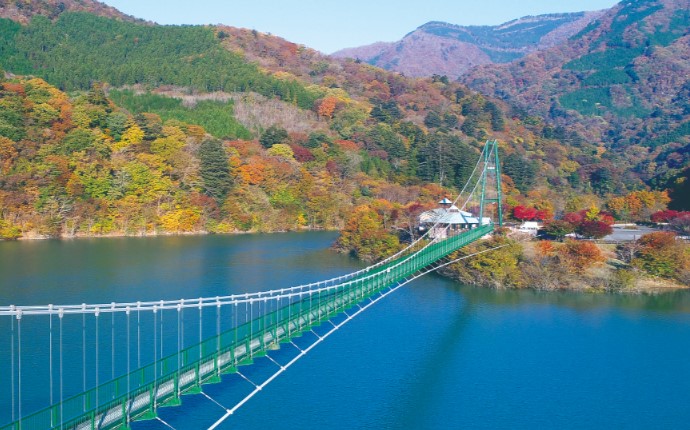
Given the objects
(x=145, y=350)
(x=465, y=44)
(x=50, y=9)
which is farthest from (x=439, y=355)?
(x=465, y=44)

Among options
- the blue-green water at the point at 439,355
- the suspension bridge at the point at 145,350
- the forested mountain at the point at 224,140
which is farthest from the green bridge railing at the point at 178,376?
the forested mountain at the point at 224,140

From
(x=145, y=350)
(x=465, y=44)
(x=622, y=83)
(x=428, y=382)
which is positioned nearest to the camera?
(x=428, y=382)

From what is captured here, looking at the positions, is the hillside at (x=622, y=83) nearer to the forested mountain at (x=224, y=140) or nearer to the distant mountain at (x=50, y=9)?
the forested mountain at (x=224, y=140)

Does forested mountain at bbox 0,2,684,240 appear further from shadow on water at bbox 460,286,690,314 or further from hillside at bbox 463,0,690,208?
hillside at bbox 463,0,690,208

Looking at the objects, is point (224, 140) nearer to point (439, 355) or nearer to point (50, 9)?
point (439, 355)

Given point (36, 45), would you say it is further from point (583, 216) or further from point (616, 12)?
point (616, 12)

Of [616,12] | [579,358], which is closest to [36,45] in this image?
[579,358]

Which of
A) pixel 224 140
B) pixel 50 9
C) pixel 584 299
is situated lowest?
pixel 584 299
